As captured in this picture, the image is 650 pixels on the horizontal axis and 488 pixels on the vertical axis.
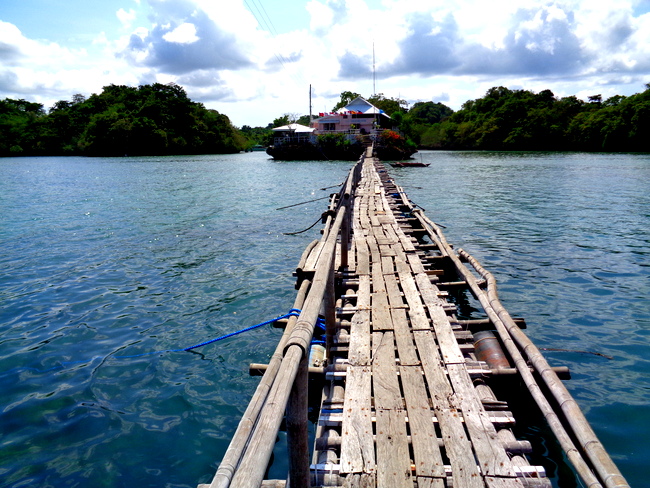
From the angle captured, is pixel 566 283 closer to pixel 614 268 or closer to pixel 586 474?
pixel 614 268

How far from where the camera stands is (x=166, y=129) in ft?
297

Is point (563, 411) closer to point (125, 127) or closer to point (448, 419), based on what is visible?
point (448, 419)

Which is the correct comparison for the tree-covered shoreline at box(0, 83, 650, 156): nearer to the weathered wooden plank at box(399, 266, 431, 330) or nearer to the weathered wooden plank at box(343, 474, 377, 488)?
the weathered wooden plank at box(399, 266, 431, 330)

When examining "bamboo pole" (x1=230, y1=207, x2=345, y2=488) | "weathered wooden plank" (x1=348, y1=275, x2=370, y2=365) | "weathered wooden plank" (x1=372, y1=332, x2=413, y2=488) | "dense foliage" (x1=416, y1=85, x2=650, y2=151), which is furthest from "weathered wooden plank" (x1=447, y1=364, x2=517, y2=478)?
"dense foliage" (x1=416, y1=85, x2=650, y2=151)

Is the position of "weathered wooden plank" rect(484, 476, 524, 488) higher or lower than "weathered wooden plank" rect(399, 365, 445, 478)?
lower

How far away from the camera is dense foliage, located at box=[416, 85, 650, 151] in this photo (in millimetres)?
70500

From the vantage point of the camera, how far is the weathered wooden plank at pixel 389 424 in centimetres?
310

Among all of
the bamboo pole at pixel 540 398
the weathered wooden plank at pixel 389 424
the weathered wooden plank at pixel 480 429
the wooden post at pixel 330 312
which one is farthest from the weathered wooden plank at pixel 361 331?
the bamboo pole at pixel 540 398

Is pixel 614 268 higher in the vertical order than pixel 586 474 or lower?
lower

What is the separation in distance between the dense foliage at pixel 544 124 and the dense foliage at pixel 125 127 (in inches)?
1900

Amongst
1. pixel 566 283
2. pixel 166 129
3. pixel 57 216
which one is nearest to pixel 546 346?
pixel 566 283

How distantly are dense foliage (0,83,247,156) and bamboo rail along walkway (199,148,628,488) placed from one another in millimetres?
87646

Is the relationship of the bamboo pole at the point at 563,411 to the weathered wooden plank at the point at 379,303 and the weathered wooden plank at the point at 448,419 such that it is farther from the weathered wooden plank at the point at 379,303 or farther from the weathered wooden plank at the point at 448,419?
the weathered wooden plank at the point at 379,303

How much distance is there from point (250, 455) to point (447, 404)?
2.36 metres
